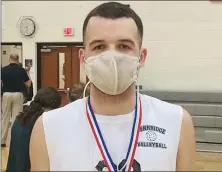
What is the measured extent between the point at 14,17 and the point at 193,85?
4.47 meters

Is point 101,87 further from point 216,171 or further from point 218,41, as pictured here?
point 218,41

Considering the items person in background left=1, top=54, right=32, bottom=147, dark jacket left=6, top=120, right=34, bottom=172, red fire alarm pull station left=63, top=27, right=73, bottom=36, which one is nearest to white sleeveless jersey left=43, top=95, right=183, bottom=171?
dark jacket left=6, top=120, right=34, bottom=172

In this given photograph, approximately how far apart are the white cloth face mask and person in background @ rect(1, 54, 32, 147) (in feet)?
17.2

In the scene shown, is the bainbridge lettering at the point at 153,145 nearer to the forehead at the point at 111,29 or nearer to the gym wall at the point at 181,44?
the forehead at the point at 111,29

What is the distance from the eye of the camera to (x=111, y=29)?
50.1 inches

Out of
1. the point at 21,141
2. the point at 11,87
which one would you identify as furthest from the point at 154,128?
the point at 11,87

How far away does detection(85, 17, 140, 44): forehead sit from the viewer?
1271 millimetres

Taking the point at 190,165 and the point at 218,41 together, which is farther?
the point at 218,41

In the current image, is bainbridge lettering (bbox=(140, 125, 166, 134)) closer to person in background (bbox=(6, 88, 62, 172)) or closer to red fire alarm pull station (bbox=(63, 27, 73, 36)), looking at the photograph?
person in background (bbox=(6, 88, 62, 172))

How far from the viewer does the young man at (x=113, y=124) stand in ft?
4.21

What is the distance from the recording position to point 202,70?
26.9 ft

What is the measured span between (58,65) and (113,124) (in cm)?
812

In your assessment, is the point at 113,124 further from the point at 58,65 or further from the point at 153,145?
the point at 58,65

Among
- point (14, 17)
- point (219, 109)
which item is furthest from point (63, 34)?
point (219, 109)
